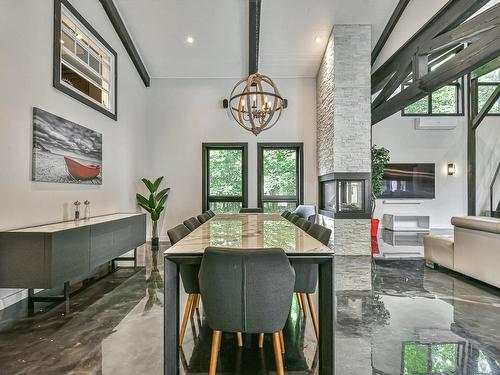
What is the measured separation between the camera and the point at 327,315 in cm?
188

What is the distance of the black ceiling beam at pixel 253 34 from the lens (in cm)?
534

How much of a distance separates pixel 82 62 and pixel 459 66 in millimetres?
5584

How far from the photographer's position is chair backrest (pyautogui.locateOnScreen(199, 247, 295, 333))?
1.68 meters

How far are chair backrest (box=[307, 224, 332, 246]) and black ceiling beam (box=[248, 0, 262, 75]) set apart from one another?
4.31 metres

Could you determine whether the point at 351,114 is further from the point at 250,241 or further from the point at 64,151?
the point at 64,151

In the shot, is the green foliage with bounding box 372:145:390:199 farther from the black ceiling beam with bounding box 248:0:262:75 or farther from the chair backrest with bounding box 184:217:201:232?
the chair backrest with bounding box 184:217:201:232

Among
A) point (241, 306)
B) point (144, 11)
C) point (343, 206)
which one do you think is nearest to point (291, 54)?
point (144, 11)

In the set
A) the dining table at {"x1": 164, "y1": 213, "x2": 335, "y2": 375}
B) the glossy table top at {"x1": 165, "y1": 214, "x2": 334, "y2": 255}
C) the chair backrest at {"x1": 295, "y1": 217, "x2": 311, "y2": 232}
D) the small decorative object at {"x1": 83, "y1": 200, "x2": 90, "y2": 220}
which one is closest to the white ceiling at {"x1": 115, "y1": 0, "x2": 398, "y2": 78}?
the small decorative object at {"x1": 83, "y1": 200, "x2": 90, "y2": 220}

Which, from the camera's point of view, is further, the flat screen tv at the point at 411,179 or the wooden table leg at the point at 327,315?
the flat screen tv at the point at 411,179

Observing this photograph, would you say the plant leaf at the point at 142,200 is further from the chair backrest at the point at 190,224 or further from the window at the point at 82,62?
the chair backrest at the point at 190,224

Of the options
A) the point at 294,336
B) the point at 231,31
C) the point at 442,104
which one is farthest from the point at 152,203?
Answer: the point at 442,104

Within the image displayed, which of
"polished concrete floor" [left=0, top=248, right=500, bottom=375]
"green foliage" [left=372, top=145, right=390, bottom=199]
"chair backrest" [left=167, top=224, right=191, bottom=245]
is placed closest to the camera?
"polished concrete floor" [left=0, top=248, right=500, bottom=375]

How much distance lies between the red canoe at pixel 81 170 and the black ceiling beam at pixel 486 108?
9667 mm

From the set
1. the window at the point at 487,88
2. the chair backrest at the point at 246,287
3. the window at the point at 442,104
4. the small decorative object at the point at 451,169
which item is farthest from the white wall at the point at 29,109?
the window at the point at 487,88
